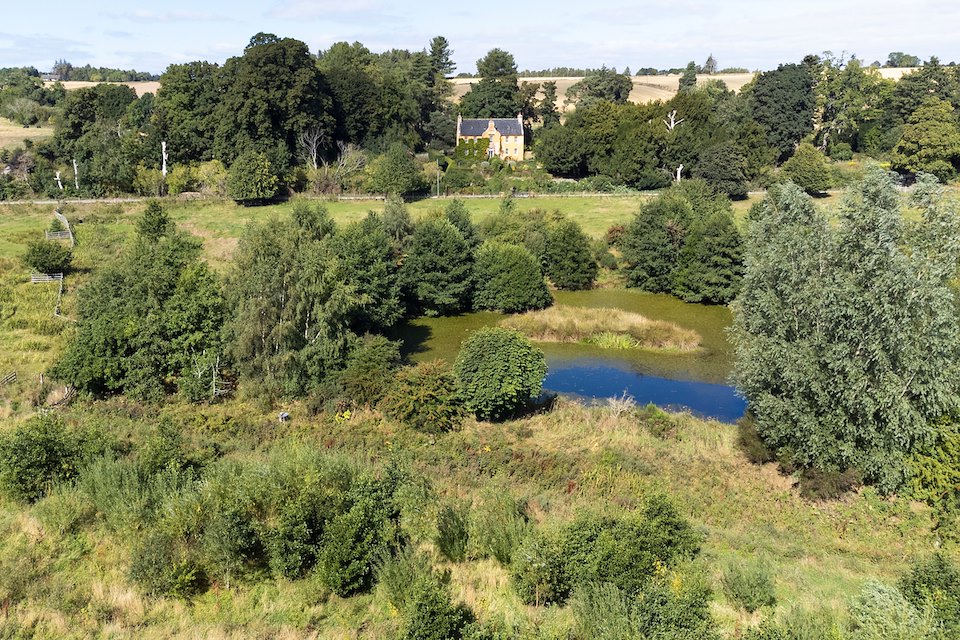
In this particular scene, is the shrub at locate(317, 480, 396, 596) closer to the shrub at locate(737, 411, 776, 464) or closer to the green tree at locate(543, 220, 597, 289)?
the shrub at locate(737, 411, 776, 464)

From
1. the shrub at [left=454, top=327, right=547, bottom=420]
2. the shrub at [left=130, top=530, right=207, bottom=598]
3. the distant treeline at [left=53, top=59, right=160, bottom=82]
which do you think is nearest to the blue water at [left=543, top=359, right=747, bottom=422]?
the shrub at [left=454, top=327, right=547, bottom=420]

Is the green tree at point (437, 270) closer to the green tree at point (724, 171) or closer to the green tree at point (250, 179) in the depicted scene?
the green tree at point (250, 179)

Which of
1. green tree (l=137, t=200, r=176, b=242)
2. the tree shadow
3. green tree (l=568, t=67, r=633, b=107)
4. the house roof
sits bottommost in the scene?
the tree shadow

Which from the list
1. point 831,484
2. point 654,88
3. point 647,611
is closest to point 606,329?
point 831,484

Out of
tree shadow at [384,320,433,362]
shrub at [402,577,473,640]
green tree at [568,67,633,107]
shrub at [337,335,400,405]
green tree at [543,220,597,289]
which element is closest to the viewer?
shrub at [402,577,473,640]

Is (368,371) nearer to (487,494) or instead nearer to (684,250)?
(487,494)

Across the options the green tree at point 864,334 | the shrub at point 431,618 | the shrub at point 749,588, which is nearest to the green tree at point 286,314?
the shrub at point 431,618

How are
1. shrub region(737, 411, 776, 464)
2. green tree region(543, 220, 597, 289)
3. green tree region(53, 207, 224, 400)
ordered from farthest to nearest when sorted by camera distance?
green tree region(543, 220, 597, 289)
green tree region(53, 207, 224, 400)
shrub region(737, 411, 776, 464)

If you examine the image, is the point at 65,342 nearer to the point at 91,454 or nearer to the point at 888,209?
the point at 91,454
